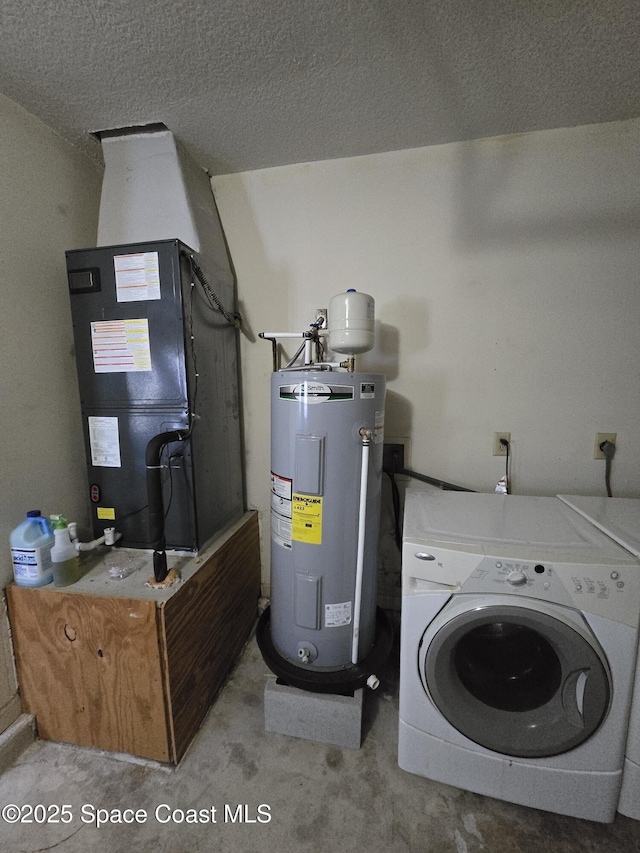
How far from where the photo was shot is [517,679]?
1.08m

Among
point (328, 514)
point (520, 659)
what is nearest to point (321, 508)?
point (328, 514)

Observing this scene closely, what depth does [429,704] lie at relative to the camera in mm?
1012

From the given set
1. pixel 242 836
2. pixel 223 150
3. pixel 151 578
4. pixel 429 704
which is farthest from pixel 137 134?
pixel 242 836

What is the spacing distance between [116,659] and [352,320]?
141 cm

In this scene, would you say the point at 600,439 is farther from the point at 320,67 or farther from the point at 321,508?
the point at 320,67

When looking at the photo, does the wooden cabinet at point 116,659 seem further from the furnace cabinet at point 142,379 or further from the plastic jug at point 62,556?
the furnace cabinet at point 142,379

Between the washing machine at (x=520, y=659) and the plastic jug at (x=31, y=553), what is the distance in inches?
47.0

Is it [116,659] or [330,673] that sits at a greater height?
[116,659]

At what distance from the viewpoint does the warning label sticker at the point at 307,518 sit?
45.6 inches

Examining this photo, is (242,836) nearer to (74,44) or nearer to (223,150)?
(74,44)

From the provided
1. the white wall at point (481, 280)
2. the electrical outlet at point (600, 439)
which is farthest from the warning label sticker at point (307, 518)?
the electrical outlet at point (600, 439)

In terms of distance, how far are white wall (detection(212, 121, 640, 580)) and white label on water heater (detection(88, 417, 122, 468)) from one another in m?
0.76

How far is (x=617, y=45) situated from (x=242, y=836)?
263 cm

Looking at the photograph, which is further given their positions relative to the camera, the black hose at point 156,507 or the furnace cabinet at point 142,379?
the furnace cabinet at point 142,379
